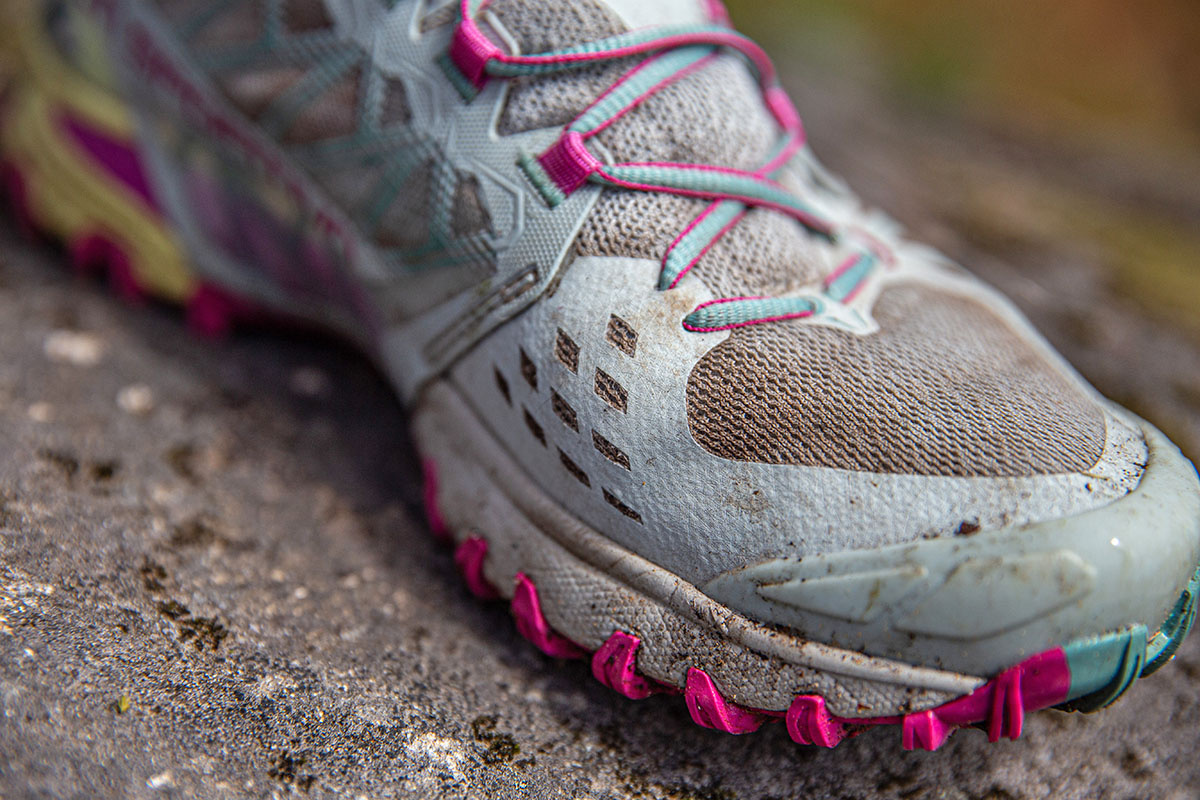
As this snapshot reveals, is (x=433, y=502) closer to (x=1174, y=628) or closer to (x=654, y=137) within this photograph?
(x=654, y=137)

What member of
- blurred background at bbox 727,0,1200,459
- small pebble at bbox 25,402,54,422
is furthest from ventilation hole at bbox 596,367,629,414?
blurred background at bbox 727,0,1200,459

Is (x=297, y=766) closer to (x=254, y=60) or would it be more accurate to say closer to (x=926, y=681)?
(x=926, y=681)

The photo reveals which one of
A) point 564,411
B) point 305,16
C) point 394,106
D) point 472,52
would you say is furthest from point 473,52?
point 564,411

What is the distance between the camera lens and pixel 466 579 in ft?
2.77

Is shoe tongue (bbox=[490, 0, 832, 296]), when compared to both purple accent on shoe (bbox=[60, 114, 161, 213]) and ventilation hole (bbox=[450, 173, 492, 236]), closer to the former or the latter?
ventilation hole (bbox=[450, 173, 492, 236])

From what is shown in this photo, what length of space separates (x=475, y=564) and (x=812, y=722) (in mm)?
323

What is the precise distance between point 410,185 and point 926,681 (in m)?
0.61

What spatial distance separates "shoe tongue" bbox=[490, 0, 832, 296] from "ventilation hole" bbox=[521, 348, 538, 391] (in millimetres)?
102

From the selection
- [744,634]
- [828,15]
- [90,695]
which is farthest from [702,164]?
[828,15]

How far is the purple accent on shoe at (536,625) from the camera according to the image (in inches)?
30.0

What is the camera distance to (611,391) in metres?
0.72

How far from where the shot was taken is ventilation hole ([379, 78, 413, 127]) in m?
0.84

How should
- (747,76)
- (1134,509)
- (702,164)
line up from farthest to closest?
(747,76) → (702,164) → (1134,509)

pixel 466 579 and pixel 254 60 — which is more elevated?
pixel 254 60
